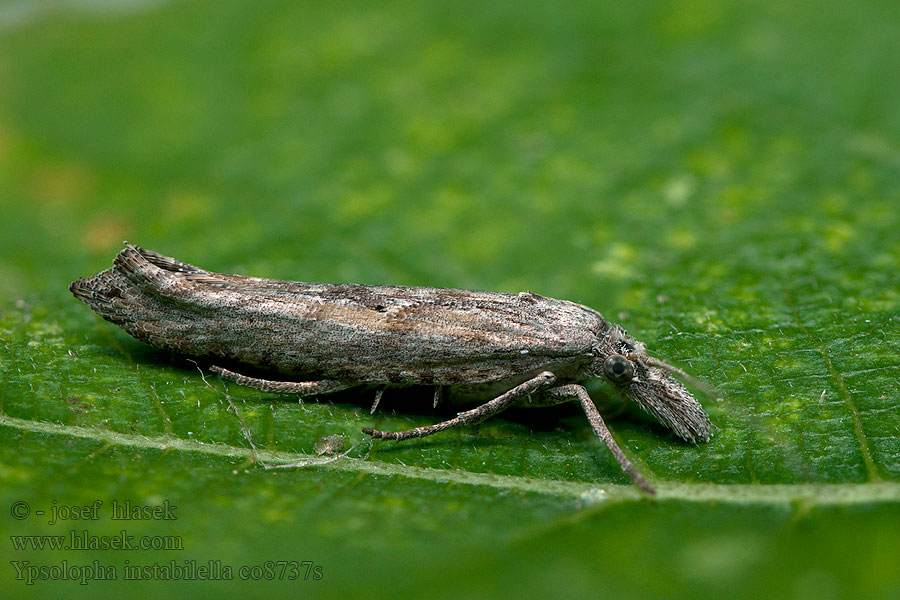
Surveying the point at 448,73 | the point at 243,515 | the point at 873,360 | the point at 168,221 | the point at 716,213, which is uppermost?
the point at 448,73

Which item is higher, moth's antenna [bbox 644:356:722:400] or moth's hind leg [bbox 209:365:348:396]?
moth's antenna [bbox 644:356:722:400]

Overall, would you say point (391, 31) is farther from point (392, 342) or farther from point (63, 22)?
point (392, 342)

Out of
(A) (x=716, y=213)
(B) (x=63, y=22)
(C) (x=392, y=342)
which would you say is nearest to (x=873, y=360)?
(A) (x=716, y=213)

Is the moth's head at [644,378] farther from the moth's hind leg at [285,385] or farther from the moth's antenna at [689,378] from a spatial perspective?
the moth's hind leg at [285,385]

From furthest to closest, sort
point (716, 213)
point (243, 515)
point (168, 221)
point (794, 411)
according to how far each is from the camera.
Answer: point (168, 221) → point (716, 213) → point (794, 411) → point (243, 515)

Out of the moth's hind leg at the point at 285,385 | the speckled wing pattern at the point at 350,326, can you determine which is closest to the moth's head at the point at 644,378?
the speckled wing pattern at the point at 350,326

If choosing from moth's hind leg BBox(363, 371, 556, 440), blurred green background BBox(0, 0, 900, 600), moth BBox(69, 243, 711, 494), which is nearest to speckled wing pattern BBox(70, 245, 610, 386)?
moth BBox(69, 243, 711, 494)

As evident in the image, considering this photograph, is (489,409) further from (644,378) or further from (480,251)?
(480,251)

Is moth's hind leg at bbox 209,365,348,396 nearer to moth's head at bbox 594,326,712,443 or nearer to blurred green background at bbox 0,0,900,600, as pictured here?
blurred green background at bbox 0,0,900,600

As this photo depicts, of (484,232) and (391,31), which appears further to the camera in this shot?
(391,31)
